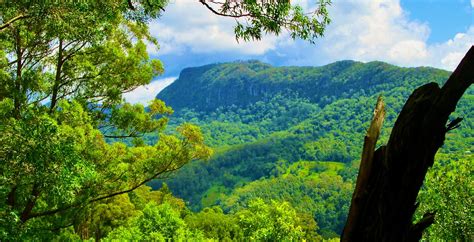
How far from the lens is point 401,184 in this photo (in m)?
4.34

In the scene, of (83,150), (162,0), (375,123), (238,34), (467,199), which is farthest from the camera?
(467,199)

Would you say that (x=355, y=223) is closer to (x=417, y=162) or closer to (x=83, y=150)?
(x=417, y=162)

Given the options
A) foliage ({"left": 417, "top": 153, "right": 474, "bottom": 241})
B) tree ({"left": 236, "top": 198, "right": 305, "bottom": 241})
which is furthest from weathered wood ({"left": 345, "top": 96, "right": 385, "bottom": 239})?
tree ({"left": 236, "top": 198, "right": 305, "bottom": 241})

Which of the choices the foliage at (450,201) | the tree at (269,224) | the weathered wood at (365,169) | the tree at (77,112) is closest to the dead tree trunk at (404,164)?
the weathered wood at (365,169)

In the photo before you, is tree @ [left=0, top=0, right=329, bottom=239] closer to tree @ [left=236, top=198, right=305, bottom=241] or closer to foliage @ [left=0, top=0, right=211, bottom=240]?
foliage @ [left=0, top=0, right=211, bottom=240]

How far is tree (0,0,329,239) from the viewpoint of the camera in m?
8.39

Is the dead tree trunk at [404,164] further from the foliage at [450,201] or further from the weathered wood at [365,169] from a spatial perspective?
the foliage at [450,201]

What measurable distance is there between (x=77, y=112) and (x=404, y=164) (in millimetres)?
11146

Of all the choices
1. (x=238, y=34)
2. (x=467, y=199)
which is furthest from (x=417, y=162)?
(x=467, y=199)

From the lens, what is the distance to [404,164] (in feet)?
14.2

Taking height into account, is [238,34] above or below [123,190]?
above

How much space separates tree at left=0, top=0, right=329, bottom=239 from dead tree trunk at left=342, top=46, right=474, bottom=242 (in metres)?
5.57

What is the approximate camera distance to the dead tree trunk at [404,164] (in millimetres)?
4164

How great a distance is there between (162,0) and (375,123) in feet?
25.5
